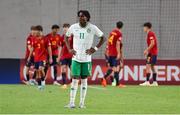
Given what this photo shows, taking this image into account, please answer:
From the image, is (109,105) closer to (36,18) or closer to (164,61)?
(164,61)

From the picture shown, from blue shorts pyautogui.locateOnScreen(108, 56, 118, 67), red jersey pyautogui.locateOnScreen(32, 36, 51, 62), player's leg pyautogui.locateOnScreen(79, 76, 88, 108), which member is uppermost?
red jersey pyautogui.locateOnScreen(32, 36, 51, 62)

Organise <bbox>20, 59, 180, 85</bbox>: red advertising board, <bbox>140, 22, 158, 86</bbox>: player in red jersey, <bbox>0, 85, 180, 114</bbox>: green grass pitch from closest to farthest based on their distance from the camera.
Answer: <bbox>0, 85, 180, 114</bbox>: green grass pitch < <bbox>140, 22, 158, 86</bbox>: player in red jersey < <bbox>20, 59, 180, 85</bbox>: red advertising board

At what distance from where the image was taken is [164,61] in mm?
28094

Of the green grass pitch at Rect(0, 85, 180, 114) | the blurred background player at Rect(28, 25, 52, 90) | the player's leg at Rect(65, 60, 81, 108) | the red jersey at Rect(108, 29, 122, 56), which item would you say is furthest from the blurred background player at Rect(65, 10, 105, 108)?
the red jersey at Rect(108, 29, 122, 56)

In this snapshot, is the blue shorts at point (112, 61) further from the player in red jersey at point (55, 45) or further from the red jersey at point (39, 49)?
the red jersey at point (39, 49)

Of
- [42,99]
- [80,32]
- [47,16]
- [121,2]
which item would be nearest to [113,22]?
[121,2]

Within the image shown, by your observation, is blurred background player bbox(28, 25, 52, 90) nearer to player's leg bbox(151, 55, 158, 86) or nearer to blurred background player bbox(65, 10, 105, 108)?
player's leg bbox(151, 55, 158, 86)

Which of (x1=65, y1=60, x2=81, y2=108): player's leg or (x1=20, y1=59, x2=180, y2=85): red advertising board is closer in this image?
(x1=65, y1=60, x2=81, y2=108): player's leg

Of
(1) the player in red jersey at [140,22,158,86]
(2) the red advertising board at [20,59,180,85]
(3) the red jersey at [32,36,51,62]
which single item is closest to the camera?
(3) the red jersey at [32,36,51,62]

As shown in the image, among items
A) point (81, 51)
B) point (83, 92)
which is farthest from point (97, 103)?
point (81, 51)

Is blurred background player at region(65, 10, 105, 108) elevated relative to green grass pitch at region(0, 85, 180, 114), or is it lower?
elevated

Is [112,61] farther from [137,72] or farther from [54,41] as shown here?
[137,72]

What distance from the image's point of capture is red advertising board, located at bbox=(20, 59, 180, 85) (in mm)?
27781

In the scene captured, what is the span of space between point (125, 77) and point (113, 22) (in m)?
4.18
